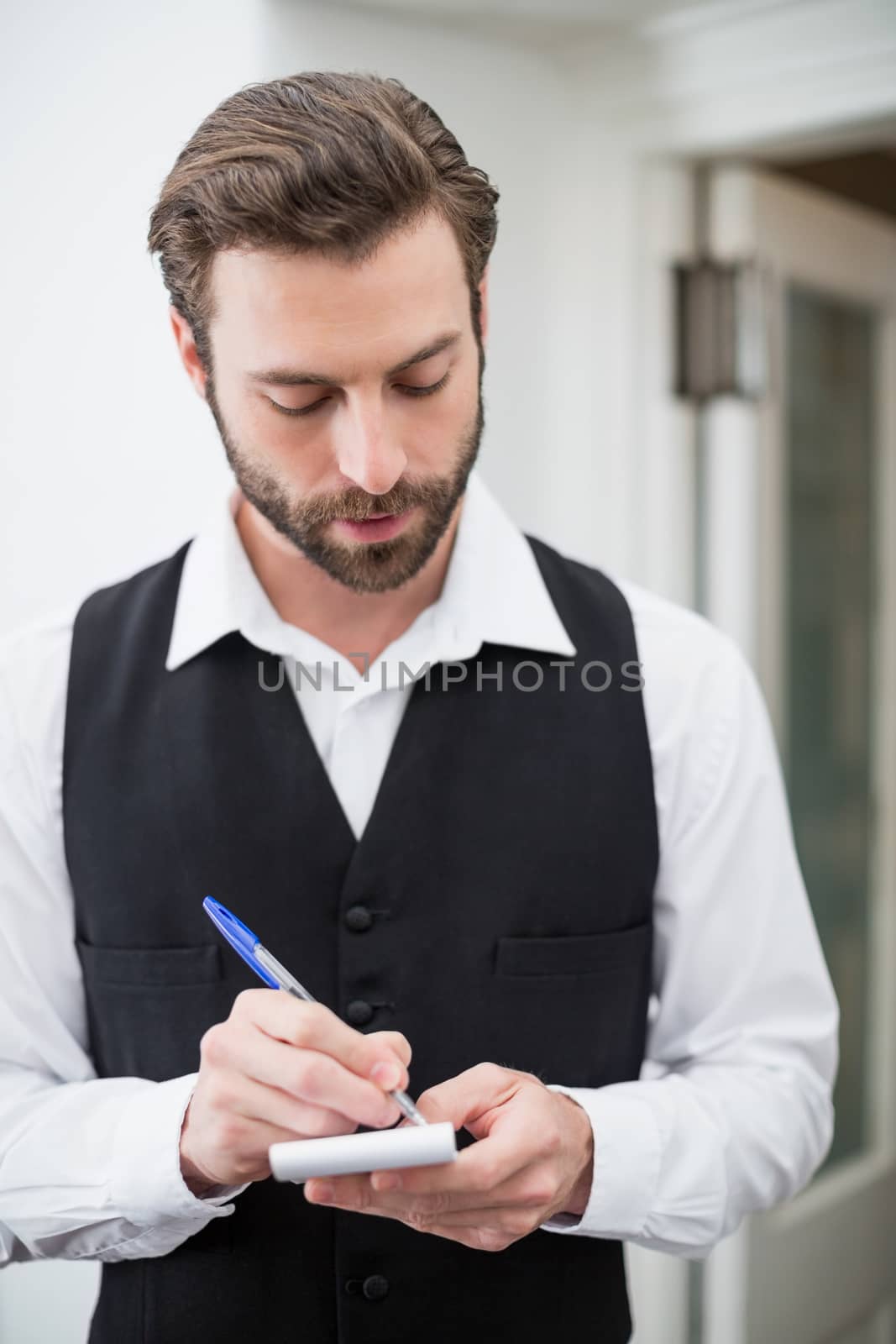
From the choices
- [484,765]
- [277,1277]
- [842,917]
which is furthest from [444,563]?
[842,917]

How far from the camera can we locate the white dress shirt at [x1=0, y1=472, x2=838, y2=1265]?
1.04m

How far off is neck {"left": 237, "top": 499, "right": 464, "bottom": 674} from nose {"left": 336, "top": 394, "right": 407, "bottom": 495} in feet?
0.72

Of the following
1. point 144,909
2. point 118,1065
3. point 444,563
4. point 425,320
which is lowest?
point 118,1065

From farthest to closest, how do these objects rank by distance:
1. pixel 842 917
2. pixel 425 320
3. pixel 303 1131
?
pixel 842 917, pixel 425 320, pixel 303 1131

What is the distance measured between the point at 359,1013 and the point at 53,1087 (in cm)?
30

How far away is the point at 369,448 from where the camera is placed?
96 cm

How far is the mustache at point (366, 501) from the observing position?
1.01m

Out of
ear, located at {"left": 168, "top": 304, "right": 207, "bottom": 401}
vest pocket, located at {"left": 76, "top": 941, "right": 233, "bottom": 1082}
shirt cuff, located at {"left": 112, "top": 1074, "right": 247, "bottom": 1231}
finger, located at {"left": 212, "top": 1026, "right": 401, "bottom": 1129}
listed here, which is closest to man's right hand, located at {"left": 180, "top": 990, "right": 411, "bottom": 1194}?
finger, located at {"left": 212, "top": 1026, "right": 401, "bottom": 1129}

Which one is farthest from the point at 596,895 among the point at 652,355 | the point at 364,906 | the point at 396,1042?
the point at 652,355

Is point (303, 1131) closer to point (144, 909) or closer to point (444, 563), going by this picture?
point (144, 909)

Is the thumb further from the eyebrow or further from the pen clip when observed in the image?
the eyebrow

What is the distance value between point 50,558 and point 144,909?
24.0 inches

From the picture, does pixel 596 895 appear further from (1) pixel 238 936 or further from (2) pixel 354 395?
(2) pixel 354 395

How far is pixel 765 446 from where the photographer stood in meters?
1.92
